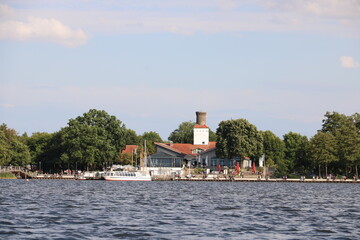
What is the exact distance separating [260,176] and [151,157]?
34.6 metres

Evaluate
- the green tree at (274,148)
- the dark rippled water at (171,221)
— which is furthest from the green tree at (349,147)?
the dark rippled water at (171,221)

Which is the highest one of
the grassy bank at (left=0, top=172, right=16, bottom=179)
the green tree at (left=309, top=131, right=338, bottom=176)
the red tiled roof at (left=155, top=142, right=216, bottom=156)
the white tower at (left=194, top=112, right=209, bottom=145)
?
the white tower at (left=194, top=112, right=209, bottom=145)

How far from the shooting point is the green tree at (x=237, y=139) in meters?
151

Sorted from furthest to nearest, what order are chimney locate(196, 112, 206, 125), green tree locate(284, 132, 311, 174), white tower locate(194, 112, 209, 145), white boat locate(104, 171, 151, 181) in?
chimney locate(196, 112, 206, 125) < white tower locate(194, 112, 209, 145) < green tree locate(284, 132, 311, 174) < white boat locate(104, 171, 151, 181)

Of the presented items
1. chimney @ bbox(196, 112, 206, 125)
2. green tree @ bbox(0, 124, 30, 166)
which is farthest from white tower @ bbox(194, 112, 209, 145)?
green tree @ bbox(0, 124, 30, 166)

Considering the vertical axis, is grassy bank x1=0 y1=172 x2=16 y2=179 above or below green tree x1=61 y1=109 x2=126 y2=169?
below

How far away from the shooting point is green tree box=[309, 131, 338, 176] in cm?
14312

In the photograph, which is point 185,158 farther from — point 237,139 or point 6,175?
point 6,175

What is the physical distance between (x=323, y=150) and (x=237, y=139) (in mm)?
19133

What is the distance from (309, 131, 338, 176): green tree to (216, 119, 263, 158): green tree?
13748mm

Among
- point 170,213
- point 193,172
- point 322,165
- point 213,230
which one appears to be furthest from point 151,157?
point 213,230

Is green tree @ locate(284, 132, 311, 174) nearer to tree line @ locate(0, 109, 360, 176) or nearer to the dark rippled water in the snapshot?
tree line @ locate(0, 109, 360, 176)

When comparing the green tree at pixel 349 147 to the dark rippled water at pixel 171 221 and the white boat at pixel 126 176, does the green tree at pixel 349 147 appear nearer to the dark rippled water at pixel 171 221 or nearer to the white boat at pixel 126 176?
the white boat at pixel 126 176

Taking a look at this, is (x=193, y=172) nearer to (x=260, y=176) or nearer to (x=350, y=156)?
(x=260, y=176)
